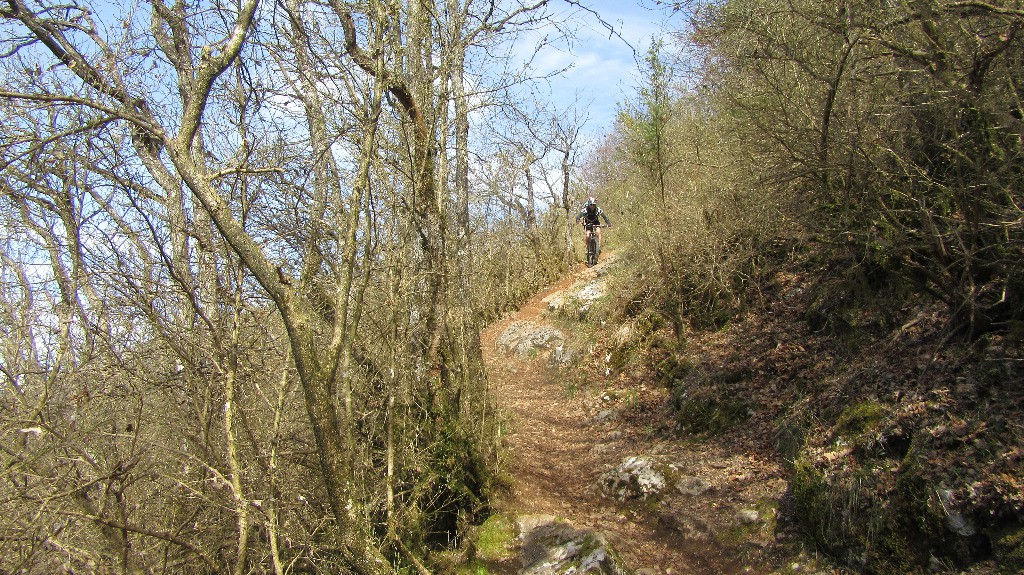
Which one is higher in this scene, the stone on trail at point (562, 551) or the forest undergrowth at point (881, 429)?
the forest undergrowth at point (881, 429)

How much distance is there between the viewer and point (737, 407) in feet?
21.4

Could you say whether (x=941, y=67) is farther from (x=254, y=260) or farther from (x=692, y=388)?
(x=254, y=260)

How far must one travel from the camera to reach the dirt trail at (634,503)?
16.1 ft

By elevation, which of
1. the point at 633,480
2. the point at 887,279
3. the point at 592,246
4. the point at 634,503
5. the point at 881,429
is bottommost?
the point at 634,503

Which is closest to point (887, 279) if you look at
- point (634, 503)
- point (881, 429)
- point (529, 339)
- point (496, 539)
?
point (881, 429)

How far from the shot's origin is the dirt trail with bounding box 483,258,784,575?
4.91 meters

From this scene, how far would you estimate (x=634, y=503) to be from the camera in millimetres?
5918

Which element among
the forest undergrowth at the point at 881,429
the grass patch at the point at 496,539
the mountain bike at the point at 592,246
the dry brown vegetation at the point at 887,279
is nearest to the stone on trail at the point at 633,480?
the forest undergrowth at the point at 881,429

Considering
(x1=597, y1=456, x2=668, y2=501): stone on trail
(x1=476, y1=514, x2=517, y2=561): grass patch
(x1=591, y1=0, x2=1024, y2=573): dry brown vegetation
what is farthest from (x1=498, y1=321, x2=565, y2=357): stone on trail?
(x1=476, y1=514, x2=517, y2=561): grass patch

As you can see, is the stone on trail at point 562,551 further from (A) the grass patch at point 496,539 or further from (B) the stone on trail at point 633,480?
(B) the stone on trail at point 633,480

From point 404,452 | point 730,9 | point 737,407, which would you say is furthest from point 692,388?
point 730,9

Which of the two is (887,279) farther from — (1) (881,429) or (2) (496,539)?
(2) (496,539)

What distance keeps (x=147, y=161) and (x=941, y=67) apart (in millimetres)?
5931

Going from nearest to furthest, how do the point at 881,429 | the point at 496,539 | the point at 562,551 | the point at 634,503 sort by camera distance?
the point at 881,429, the point at 562,551, the point at 496,539, the point at 634,503
